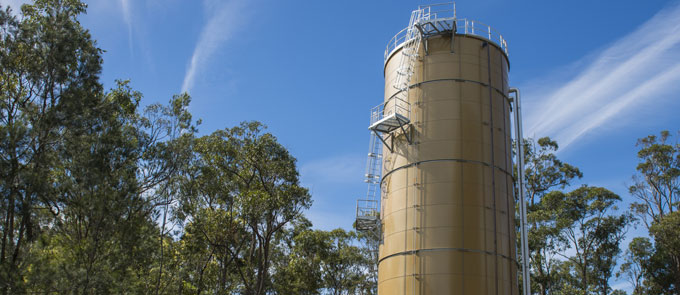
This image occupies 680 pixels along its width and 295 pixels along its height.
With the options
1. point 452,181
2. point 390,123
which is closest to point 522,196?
point 452,181

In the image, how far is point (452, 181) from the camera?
1939 centimetres

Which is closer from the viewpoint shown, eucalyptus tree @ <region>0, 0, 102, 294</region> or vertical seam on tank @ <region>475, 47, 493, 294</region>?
eucalyptus tree @ <region>0, 0, 102, 294</region>

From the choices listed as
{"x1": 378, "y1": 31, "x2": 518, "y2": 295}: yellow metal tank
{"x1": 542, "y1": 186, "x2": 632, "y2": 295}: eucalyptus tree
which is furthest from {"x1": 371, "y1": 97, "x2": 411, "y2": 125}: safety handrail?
{"x1": 542, "y1": 186, "x2": 632, "y2": 295}: eucalyptus tree

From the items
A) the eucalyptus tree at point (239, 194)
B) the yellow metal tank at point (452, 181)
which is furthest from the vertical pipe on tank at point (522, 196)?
the eucalyptus tree at point (239, 194)

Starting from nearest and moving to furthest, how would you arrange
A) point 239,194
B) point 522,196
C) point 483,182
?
point 483,182 → point 522,196 → point 239,194

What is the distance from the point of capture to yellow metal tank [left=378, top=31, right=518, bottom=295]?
18609 mm

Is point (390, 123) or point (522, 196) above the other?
point (390, 123)

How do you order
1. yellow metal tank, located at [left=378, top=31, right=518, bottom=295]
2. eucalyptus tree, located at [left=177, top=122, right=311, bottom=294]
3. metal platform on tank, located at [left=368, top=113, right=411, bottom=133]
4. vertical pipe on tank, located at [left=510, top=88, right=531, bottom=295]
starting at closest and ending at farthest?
yellow metal tank, located at [left=378, top=31, right=518, bottom=295] < vertical pipe on tank, located at [left=510, top=88, right=531, bottom=295] < metal platform on tank, located at [left=368, top=113, right=411, bottom=133] < eucalyptus tree, located at [left=177, top=122, right=311, bottom=294]

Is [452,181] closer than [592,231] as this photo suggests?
Yes

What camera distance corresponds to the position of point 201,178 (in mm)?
31469

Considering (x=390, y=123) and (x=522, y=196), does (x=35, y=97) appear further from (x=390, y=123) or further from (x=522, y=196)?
(x=522, y=196)

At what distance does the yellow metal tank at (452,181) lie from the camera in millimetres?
18609

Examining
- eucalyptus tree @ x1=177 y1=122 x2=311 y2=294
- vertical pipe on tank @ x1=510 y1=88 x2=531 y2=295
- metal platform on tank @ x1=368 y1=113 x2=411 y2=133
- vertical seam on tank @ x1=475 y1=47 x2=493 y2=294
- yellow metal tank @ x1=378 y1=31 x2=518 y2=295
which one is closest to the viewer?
vertical seam on tank @ x1=475 y1=47 x2=493 y2=294

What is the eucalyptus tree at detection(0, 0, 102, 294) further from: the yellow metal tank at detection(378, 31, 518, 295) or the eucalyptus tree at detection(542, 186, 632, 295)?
the eucalyptus tree at detection(542, 186, 632, 295)
